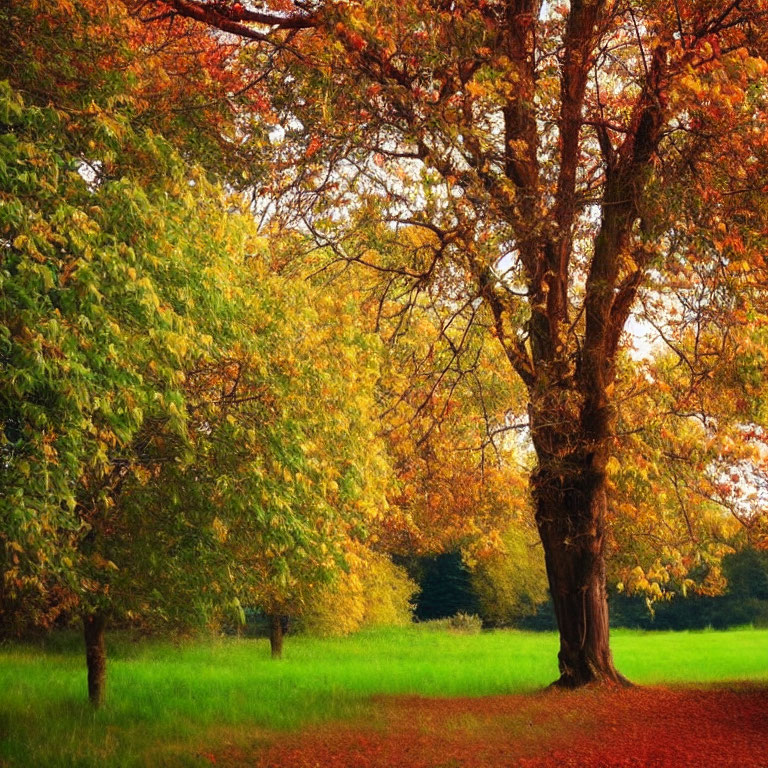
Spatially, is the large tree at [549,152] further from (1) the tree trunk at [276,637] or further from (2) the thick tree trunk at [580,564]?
(1) the tree trunk at [276,637]

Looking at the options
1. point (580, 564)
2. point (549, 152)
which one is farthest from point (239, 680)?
point (549, 152)

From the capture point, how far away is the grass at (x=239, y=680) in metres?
10.9

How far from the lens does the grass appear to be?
1088 cm

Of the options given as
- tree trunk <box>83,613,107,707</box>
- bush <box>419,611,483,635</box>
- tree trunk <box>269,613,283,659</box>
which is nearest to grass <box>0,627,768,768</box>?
tree trunk <box>83,613,107,707</box>

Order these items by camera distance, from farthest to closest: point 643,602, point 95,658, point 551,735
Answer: point 643,602 → point 95,658 → point 551,735

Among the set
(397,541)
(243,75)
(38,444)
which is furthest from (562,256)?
(397,541)

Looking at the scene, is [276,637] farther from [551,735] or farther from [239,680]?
[551,735]

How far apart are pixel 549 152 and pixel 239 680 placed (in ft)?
38.9

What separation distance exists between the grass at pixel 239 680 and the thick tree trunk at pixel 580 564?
207 centimetres

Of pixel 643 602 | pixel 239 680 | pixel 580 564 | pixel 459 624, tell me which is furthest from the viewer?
pixel 643 602

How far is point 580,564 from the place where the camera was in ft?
45.9

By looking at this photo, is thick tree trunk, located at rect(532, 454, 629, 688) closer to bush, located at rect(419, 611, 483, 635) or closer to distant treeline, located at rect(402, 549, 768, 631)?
bush, located at rect(419, 611, 483, 635)

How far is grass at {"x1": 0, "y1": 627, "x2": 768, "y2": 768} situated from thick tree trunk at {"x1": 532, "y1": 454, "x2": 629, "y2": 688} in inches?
81.3

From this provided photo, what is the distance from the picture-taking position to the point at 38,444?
269 inches
